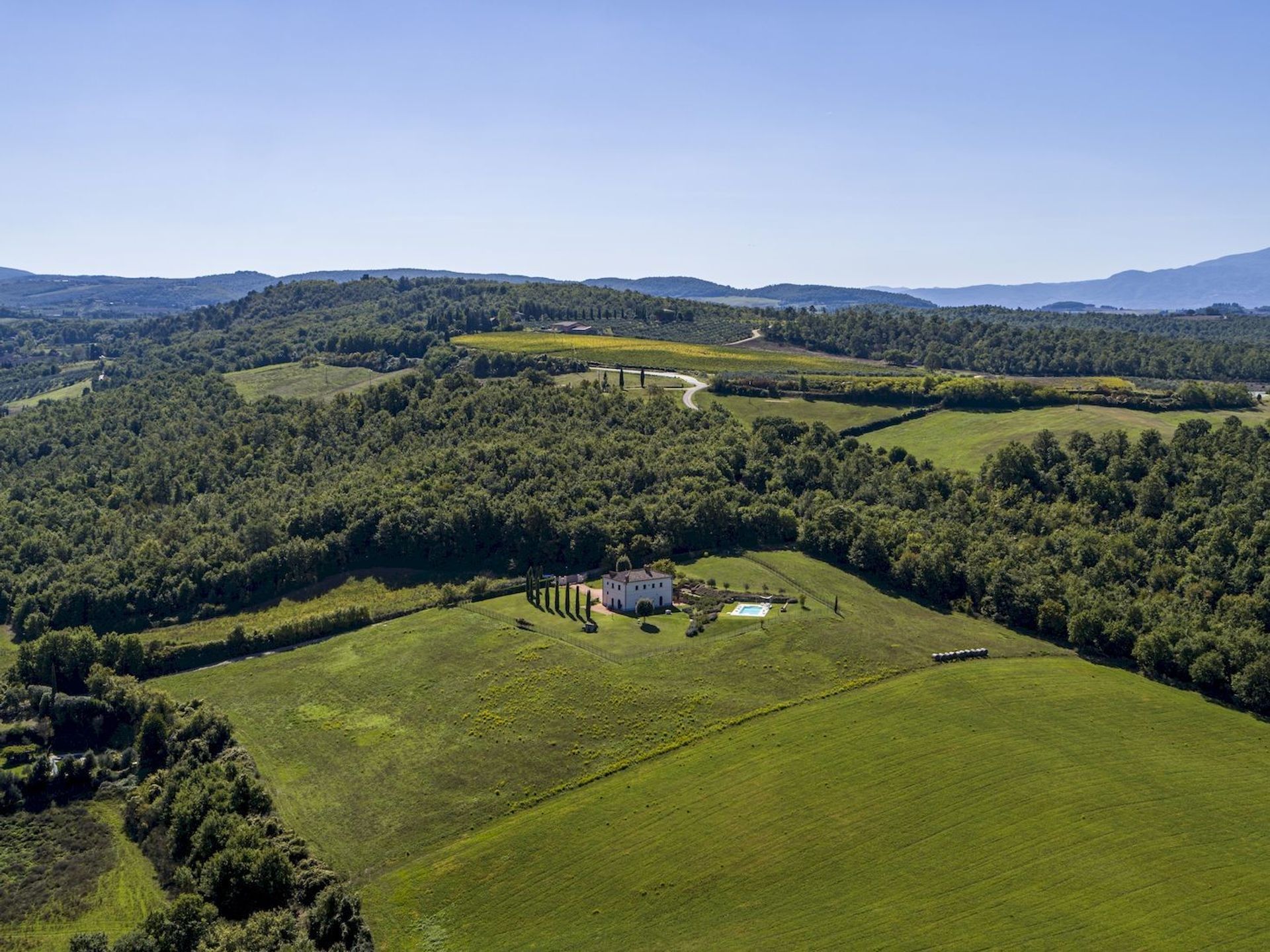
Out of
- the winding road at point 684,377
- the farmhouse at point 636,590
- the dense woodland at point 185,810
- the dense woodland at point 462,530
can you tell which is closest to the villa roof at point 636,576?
the farmhouse at point 636,590

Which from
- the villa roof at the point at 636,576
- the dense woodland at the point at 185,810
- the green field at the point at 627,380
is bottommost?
the dense woodland at the point at 185,810

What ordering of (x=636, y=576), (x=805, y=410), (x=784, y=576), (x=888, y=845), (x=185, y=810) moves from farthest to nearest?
(x=805, y=410)
(x=784, y=576)
(x=636, y=576)
(x=185, y=810)
(x=888, y=845)

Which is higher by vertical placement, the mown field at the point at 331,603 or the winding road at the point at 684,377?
the winding road at the point at 684,377

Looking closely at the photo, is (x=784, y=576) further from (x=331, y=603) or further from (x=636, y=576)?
(x=331, y=603)

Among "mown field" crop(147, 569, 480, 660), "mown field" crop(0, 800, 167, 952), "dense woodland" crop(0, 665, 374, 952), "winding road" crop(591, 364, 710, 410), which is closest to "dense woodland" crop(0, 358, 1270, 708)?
"mown field" crop(147, 569, 480, 660)

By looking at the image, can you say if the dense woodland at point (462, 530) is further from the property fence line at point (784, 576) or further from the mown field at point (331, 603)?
the property fence line at point (784, 576)

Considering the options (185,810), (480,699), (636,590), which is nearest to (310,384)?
(636,590)

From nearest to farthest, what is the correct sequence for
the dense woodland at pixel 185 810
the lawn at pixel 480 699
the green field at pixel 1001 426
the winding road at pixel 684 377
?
the dense woodland at pixel 185 810
the lawn at pixel 480 699
the green field at pixel 1001 426
the winding road at pixel 684 377
